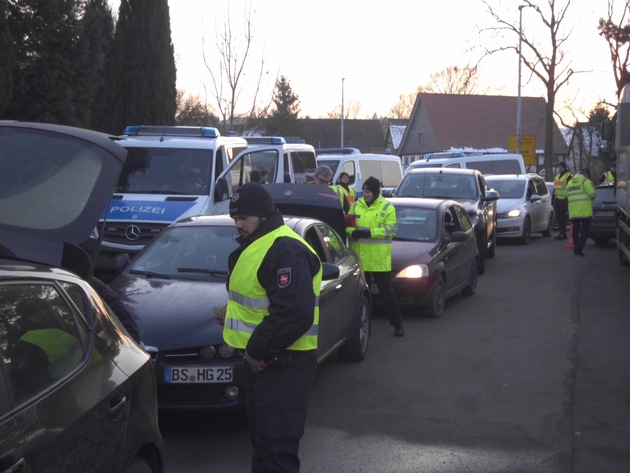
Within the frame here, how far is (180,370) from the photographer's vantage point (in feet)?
20.4

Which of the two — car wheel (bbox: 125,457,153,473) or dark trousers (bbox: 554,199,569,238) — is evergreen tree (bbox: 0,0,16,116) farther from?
dark trousers (bbox: 554,199,569,238)

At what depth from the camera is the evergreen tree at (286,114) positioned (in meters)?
70.2

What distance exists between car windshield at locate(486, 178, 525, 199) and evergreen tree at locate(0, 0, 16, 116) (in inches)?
502

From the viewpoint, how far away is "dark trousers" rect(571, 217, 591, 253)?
18.6 metres

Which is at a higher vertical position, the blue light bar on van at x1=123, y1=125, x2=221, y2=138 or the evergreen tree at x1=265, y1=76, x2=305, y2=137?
the evergreen tree at x1=265, y1=76, x2=305, y2=137

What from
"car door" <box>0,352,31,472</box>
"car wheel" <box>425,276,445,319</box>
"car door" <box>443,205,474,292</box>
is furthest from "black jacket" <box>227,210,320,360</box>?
"car door" <box>443,205,474,292</box>

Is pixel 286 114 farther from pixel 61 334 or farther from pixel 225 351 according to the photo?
pixel 61 334

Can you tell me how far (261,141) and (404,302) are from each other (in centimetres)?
722

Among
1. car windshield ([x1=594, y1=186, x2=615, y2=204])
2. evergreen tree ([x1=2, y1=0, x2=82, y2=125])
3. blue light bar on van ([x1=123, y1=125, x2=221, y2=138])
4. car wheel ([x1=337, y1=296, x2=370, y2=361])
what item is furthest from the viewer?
car windshield ([x1=594, y1=186, x2=615, y2=204])

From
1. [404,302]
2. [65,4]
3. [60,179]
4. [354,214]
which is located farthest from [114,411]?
[65,4]

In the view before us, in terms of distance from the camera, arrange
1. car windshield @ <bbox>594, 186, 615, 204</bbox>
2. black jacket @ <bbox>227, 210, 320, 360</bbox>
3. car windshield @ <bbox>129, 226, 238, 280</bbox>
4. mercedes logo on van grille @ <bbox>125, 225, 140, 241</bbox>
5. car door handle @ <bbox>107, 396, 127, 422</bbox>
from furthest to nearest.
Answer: car windshield @ <bbox>594, 186, 615, 204</bbox>, mercedes logo on van grille @ <bbox>125, 225, 140, 241</bbox>, car windshield @ <bbox>129, 226, 238, 280</bbox>, black jacket @ <bbox>227, 210, 320, 360</bbox>, car door handle @ <bbox>107, 396, 127, 422</bbox>

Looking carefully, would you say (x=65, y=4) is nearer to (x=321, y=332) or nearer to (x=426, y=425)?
(x=321, y=332)

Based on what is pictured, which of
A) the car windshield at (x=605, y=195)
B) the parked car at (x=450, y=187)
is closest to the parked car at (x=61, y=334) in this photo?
the parked car at (x=450, y=187)

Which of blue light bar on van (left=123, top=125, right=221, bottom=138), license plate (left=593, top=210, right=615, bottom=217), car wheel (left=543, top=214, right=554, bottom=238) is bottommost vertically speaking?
car wheel (left=543, top=214, right=554, bottom=238)
